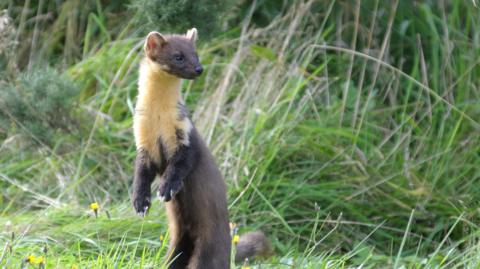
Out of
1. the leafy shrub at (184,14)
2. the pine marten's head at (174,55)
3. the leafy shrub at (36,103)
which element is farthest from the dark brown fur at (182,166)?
the leafy shrub at (36,103)

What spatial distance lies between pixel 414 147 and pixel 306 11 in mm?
1320

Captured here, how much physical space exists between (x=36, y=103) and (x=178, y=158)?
7.81ft

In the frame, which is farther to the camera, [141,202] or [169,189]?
[141,202]

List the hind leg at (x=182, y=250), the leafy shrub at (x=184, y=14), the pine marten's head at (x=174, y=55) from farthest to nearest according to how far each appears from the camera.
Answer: the leafy shrub at (x=184, y=14) → the hind leg at (x=182, y=250) → the pine marten's head at (x=174, y=55)

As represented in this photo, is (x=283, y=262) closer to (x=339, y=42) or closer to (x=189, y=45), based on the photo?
(x=189, y=45)

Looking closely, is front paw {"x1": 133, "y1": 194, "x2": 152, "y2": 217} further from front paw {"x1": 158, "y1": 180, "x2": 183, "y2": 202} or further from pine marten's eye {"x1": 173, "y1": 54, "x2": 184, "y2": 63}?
pine marten's eye {"x1": 173, "y1": 54, "x2": 184, "y2": 63}

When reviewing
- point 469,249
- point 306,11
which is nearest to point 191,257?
point 469,249

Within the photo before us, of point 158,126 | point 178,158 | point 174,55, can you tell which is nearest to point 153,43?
point 174,55

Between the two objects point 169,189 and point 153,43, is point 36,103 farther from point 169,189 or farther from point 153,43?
point 169,189

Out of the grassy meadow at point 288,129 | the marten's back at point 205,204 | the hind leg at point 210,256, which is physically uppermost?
the marten's back at point 205,204

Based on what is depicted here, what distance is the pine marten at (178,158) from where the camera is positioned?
4891 mm

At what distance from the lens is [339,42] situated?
7.68 m

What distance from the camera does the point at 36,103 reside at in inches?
273

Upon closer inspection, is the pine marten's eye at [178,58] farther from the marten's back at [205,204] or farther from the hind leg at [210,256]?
the hind leg at [210,256]
